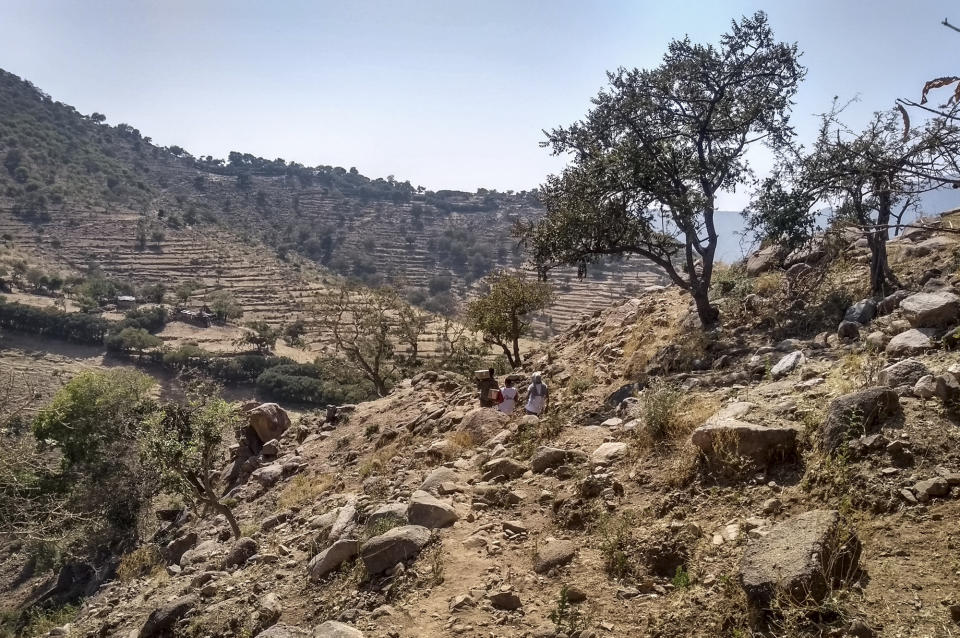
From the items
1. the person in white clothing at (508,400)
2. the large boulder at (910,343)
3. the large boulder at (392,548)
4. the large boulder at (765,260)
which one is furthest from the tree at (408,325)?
the large boulder at (910,343)

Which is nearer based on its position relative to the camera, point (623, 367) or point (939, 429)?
point (939, 429)

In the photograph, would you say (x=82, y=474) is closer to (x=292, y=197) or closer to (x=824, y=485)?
(x=824, y=485)

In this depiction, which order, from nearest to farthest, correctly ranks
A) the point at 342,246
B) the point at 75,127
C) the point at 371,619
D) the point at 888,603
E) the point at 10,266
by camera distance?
1. the point at 888,603
2. the point at 371,619
3. the point at 10,266
4. the point at 342,246
5. the point at 75,127

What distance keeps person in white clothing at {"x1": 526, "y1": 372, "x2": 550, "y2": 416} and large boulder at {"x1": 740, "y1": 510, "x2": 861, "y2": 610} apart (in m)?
6.10

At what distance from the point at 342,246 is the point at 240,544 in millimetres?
82057

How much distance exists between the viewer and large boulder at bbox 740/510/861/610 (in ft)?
12.4

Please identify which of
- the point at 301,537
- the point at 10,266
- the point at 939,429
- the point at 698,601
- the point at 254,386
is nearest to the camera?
the point at 698,601

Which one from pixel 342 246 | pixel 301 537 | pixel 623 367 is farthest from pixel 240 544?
pixel 342 246

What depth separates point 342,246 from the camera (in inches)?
3447

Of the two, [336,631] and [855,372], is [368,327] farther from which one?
[855,372]

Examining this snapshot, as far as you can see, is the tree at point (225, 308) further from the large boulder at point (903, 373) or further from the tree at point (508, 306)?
the large boulder at point (903, 373)

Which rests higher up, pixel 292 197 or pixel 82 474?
pixel 292 197

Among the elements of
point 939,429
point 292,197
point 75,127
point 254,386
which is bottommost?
point 254,386

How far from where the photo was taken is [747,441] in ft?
18.0
